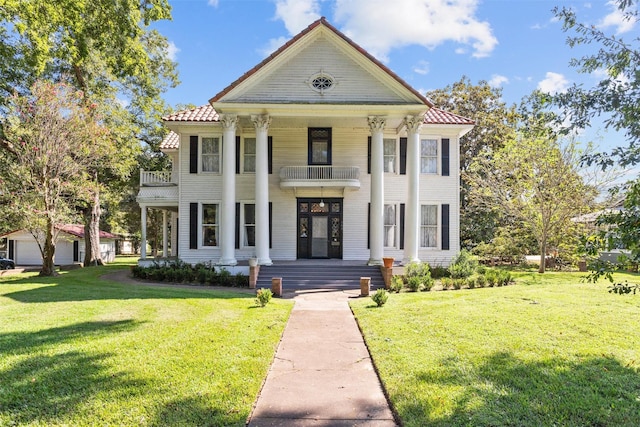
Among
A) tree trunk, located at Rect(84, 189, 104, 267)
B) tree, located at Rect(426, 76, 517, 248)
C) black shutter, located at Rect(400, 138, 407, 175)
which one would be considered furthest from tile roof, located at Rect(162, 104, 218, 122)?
tree, located at Rect(426, 76, 517, 248)

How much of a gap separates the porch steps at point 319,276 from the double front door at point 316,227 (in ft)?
8.47

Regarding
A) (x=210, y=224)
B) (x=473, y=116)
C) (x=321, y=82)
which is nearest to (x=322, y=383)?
(x=321, y=82)

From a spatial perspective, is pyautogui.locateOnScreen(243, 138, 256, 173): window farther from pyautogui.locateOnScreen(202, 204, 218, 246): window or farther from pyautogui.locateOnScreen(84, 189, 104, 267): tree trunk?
pyautogui.locateOnScreen(84, 189, 104, 267): tree trunk

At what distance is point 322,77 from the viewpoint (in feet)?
49.7

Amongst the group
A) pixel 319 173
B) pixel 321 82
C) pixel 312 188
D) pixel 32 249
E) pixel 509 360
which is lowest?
pixel 32 249

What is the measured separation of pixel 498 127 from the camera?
1127 inches

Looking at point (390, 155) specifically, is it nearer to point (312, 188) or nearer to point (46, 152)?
Result: point (312, 188)

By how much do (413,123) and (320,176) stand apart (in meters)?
4.51

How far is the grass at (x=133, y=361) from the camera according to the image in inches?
154

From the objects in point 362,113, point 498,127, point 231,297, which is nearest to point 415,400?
point 231,297

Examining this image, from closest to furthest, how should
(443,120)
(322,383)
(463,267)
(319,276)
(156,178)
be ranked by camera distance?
(322,383) → (319,276) → (463,267) → (443,120) → (156,178)

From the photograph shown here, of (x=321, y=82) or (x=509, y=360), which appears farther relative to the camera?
(x=321, y=82)

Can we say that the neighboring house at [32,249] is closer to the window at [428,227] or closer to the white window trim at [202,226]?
the white window trim at [202,226]

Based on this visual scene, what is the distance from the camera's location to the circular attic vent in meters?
15.1
